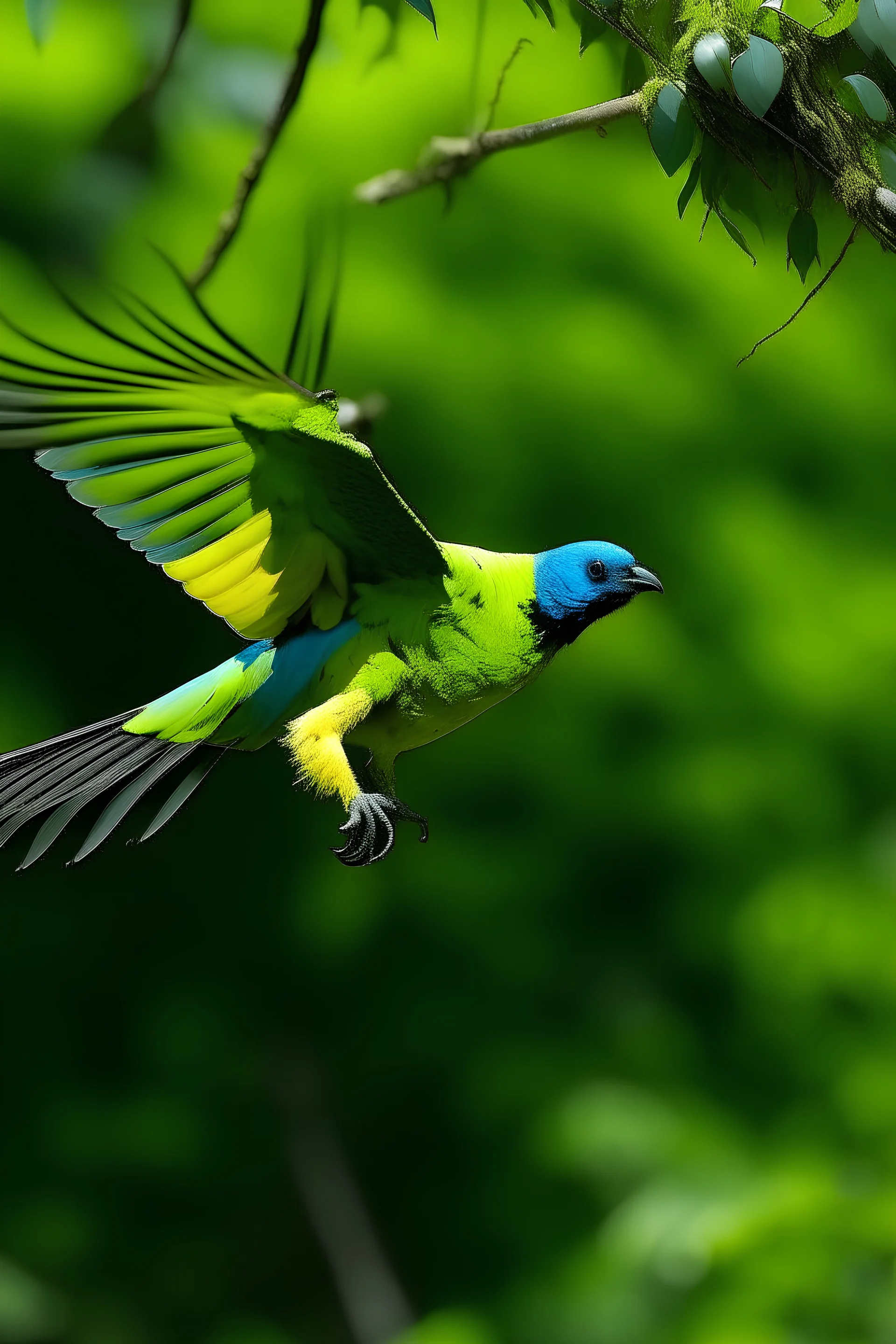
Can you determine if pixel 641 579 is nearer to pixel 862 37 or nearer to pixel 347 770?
pixel 347 770

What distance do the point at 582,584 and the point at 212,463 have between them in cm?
29

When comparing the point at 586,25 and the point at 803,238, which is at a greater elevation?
the point at 586,25

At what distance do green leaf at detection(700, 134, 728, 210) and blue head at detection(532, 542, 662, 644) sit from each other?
1.13 ft

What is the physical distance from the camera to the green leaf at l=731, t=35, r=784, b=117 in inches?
37.9

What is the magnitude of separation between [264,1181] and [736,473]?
1446 millimetres

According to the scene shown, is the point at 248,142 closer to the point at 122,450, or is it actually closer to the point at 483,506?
the point at 483,506

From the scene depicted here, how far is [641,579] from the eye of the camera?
3.19 ft

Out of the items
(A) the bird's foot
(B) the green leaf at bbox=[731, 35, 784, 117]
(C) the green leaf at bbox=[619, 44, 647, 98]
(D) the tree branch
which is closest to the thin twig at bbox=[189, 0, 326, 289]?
(D) the tree branch

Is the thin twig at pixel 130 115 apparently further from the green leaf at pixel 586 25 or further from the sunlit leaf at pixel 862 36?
the sunlit leaf at pixel 862 36

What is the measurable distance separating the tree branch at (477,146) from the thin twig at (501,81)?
0.15ft

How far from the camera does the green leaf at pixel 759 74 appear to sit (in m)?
0.96

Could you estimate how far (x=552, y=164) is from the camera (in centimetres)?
205

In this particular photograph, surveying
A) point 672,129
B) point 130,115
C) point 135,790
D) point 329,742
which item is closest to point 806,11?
point 672,129

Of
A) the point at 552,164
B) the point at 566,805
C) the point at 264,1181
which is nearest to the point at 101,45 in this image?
the point at 552,164
